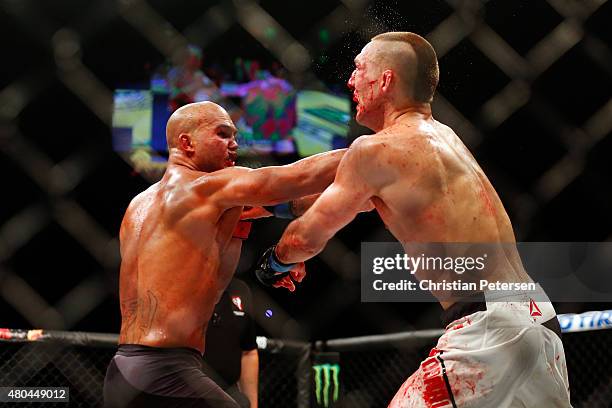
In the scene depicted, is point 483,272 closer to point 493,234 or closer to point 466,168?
point 493,234

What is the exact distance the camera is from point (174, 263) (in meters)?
2.15

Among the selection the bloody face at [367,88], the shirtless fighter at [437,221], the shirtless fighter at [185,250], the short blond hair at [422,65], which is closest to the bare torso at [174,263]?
the shirtless fighter at [185,250]

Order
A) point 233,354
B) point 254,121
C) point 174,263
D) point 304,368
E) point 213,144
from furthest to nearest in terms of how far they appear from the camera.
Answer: point 254,121 < point 304,368 < point 233,354 < point 213,144 < point 174,263

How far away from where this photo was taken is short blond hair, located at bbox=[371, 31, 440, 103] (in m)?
2.02

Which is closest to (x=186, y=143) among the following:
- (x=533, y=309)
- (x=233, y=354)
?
(x=233, y=354)

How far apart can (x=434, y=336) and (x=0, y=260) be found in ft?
6.96

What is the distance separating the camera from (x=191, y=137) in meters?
2.42

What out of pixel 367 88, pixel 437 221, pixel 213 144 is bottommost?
pixel 437 221

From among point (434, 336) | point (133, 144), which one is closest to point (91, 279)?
point (133, 144)

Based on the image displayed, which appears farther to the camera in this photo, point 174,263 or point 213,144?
point 213,144

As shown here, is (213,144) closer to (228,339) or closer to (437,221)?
(437,221)

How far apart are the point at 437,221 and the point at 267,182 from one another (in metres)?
0.65

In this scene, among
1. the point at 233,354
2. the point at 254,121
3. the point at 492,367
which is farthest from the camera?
the point at 254,121

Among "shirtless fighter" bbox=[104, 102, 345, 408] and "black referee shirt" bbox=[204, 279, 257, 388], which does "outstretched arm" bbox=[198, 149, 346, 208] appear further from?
"black referee shirt" bbox=[204, 279, 257, 388]
